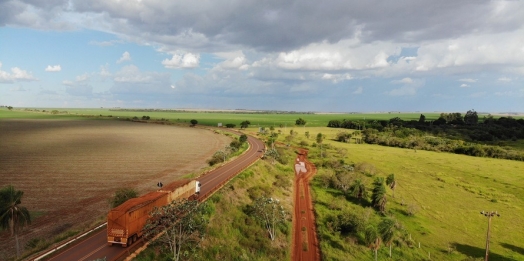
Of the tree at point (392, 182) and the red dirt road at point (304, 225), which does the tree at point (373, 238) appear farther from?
the tree at point (392, 182)

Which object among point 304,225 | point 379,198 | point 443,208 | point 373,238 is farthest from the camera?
point 443,208

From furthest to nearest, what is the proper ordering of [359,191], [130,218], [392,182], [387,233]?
[392,182], [359,191], [387,233], [130,218]

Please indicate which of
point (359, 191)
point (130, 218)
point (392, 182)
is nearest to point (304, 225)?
point (359, 191)

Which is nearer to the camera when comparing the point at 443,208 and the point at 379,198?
the point at 379,198

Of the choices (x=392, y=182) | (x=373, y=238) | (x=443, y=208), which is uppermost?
(x=392, y=182)

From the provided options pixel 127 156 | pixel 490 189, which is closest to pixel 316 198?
pixel 490 189

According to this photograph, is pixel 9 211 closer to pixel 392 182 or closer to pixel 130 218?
pixel 130 218

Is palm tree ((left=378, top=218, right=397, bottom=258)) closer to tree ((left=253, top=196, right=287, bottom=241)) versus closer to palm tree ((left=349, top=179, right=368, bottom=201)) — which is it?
tree ((left=253, top=196, right=287, bottom=241))
